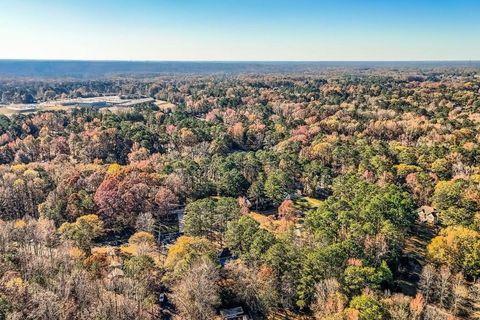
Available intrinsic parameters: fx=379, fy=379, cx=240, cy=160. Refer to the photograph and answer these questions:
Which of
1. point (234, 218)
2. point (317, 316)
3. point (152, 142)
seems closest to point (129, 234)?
point (234, 218)

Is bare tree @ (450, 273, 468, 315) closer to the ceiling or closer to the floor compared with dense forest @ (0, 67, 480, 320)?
closer to the floor

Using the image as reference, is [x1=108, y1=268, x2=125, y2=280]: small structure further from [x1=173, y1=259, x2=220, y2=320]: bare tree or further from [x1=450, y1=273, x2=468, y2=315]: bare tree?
[x1=450, y1=273, x2=468, y2=315]: bare tree

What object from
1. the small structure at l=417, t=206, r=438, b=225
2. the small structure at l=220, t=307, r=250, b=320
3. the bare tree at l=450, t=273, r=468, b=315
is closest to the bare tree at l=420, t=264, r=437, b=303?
the bare tree at l=450, t=273, r=468, b=315

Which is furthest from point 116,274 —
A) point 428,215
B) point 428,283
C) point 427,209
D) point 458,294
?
point 427,209

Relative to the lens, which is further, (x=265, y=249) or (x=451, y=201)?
(x=451, y=201)

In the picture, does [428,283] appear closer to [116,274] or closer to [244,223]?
[244,223]

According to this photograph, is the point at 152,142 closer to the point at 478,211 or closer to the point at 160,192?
the point at 160,192
